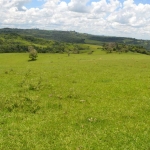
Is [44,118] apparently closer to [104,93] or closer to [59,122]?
[59,122]

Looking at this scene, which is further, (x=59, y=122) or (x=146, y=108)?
(x=146, y=108)

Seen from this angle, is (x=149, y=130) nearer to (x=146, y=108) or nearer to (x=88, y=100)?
(x=146, y=108)

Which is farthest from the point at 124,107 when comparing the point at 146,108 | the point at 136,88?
the point at 136,88

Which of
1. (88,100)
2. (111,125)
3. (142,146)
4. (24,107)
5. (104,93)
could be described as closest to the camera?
(142,146)

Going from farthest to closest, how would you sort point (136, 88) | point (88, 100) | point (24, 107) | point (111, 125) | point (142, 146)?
point (136, 88) < point (88, 100) < point (24, 107) < point (111, 125) < point (142, 146)

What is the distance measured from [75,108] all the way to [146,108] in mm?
5087

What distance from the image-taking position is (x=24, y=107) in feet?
47.4

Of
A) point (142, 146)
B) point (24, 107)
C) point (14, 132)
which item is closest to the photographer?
point (142, 146)

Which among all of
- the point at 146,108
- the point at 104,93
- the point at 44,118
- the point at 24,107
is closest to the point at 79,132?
the point at 44,118

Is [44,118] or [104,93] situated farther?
[104,93]

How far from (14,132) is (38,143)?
1.72 metres

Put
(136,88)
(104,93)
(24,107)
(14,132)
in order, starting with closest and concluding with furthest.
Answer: (14,132) → (24,107) → (104,93) → (136,88)

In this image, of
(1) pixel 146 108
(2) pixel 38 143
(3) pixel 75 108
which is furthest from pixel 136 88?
(2) pixel 38 143

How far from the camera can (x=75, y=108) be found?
1464 cm
